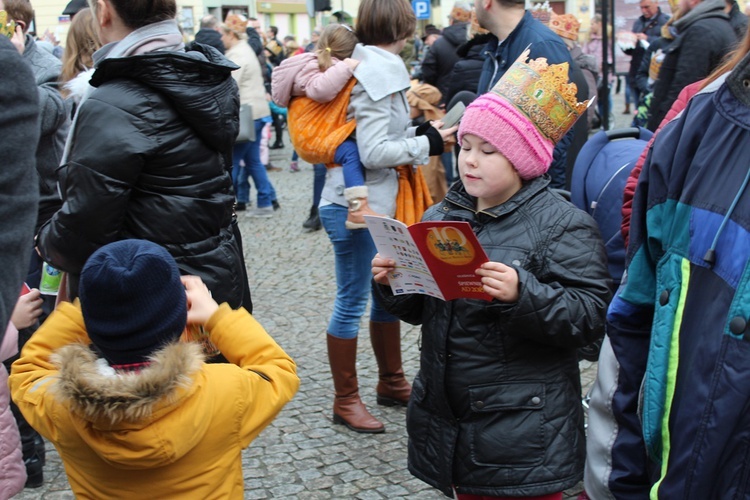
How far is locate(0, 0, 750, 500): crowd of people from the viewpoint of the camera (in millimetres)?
1594

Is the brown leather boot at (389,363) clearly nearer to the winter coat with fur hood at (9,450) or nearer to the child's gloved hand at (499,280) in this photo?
the winter coat with fur hood at (9,450)

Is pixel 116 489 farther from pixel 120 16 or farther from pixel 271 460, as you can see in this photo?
pixel 271 460

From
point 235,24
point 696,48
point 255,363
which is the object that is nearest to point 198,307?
point 255,363

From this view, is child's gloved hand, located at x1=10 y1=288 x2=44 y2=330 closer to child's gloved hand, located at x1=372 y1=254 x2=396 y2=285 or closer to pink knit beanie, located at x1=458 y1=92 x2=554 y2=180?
child's gloved hand, located at x1=372 y1=254 x2=396 y2=285

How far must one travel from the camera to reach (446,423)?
2645 mm

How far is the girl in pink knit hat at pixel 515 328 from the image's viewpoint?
2.51 m

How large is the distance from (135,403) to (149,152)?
1.12 metres

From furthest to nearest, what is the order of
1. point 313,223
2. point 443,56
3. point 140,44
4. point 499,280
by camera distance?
Answer: point 313,223 → point 443,56 → point 140,44 → point 499,280

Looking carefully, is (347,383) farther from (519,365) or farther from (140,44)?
(140,44)

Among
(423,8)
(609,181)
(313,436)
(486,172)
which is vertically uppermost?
(486,172)

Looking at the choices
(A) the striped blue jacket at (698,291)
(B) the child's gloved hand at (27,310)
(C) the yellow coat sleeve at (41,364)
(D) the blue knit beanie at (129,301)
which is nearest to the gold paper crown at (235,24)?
(B) the child's gloved hand at (27,310)

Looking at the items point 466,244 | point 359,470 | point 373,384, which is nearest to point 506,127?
point 466,244

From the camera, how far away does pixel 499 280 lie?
2352 mm

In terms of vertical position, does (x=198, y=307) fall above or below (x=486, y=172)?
below
